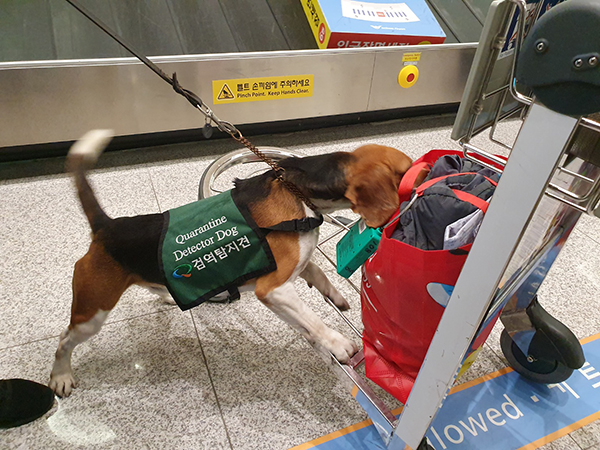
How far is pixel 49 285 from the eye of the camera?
162cm

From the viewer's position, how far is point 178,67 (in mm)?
2168

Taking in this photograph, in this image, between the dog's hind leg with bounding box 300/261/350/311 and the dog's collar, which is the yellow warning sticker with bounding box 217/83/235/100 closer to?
the dog's hind leg with bounding box 300/261/350/311

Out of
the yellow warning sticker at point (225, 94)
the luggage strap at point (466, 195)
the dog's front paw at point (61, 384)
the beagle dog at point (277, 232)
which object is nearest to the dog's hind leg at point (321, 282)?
the beagle dog at point (277, 232)

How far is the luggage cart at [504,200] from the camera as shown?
0.53 m

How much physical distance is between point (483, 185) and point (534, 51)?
58 cm

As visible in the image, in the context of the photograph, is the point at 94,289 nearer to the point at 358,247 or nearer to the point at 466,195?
the point at 358,247

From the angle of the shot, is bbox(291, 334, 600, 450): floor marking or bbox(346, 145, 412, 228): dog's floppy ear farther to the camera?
bbox(291, 334, 600, 450): floor marking

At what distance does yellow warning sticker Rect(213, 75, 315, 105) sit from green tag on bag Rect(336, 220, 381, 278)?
1492mm

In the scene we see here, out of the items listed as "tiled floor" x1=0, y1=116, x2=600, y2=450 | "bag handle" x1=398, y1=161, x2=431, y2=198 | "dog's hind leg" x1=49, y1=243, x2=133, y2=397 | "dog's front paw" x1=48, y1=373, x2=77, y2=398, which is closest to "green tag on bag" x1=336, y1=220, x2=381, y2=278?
"bag handle" x1=398, y1=161, x2=431, y2=198

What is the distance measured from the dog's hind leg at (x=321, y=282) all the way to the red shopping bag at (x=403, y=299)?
249 millimetres

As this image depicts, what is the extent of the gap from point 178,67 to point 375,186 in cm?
155

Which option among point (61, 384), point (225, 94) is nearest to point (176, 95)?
point (225, 94)

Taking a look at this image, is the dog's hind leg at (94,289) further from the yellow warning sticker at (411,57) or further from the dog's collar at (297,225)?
the yellow warning sticker at (411,57)

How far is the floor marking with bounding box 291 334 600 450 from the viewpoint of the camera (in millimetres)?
1216
